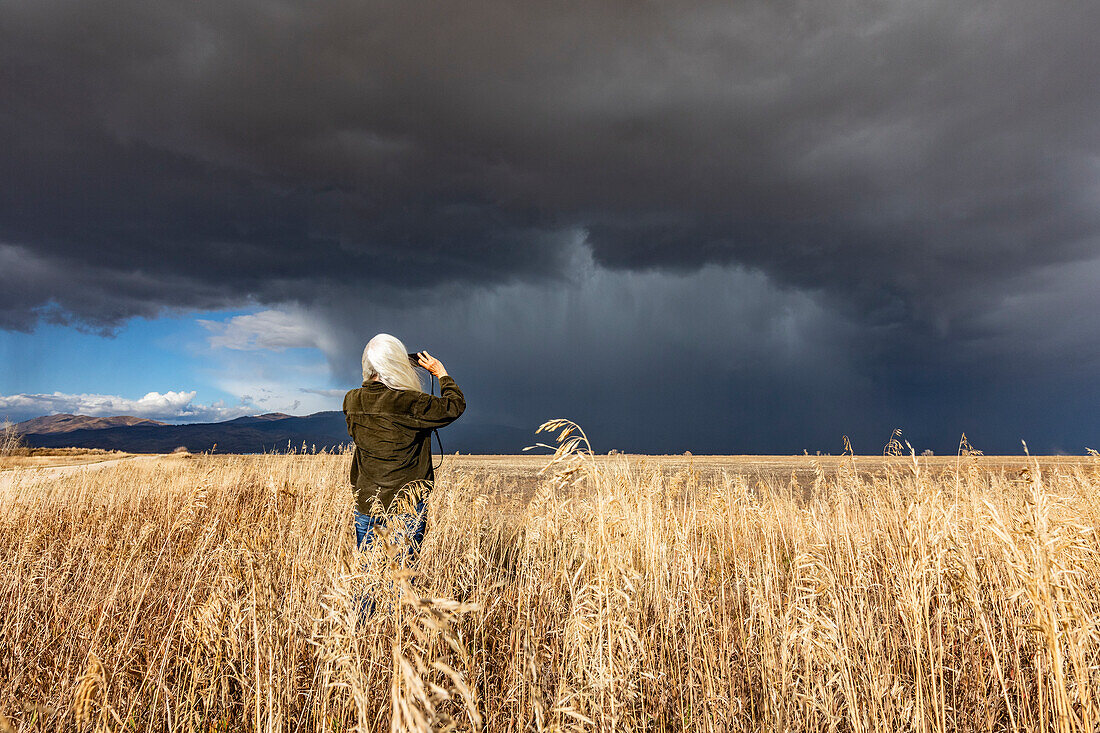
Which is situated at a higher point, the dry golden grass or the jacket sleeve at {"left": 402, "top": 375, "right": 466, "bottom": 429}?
the jacket sleeve at {"left": 402, "top": 375, "right": 466, "bottom": 429}

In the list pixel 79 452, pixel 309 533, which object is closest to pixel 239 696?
pixel 309 533

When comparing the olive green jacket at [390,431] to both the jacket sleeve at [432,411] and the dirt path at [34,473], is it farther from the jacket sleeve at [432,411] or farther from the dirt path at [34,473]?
the dirt path at [34,473]

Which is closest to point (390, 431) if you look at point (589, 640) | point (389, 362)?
point (389, 362)

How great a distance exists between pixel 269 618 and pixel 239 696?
171 centimetres

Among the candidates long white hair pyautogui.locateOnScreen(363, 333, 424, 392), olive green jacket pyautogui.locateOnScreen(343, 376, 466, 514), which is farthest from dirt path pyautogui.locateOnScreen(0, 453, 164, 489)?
long white hair pyautogui.locateOnScreen(363, 333, 424, 392)

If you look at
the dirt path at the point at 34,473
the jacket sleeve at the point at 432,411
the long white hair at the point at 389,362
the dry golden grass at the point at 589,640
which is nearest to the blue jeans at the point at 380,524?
the dry golden grass at the point at 589,640

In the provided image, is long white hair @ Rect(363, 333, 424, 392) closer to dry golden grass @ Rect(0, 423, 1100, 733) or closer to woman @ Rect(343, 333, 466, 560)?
woman @ Rect(343, 333, 466, 560)

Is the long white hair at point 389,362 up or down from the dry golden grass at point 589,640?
up

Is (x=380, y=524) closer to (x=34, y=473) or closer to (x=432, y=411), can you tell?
(x=432, y=411)

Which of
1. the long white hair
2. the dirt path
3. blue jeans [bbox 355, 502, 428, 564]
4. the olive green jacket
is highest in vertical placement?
the long white hair

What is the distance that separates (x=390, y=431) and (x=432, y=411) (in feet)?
1.30

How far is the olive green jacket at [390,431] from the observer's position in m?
4.31

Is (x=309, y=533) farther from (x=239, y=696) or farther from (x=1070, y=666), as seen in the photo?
(x=1070, y=666)

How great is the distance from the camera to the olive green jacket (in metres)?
4.31
